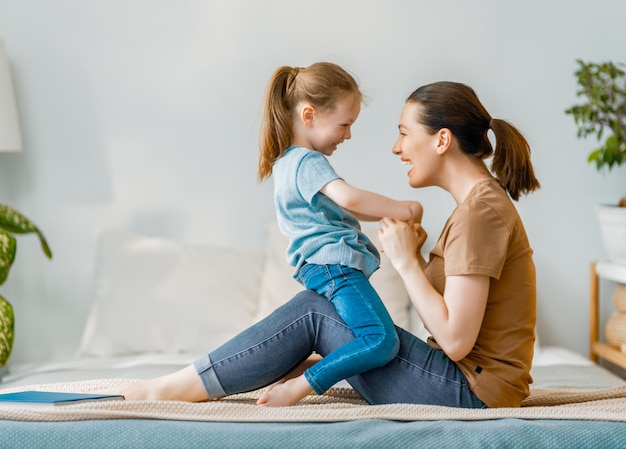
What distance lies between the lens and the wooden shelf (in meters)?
2.89

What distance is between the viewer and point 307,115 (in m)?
1.84

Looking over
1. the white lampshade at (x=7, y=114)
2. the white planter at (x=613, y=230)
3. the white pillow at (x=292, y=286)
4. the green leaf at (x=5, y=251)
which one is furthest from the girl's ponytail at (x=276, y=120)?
the white planter at (x=613, y=230)

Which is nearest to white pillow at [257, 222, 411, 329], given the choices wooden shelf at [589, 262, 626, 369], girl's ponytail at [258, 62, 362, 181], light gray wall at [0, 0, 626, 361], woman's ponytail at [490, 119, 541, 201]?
light gray wall at [0, 0, 626, 361]

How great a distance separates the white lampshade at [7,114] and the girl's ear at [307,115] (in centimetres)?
140

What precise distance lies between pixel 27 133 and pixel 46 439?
2.01 meters

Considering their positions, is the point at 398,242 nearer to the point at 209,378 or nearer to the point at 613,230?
the point at 209,378

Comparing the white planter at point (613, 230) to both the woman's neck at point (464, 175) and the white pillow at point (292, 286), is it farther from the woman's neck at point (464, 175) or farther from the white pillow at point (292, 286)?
the woman's neck at point (464, 175)

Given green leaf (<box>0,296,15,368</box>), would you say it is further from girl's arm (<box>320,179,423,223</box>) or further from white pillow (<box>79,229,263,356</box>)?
girl's arm (<box>320,179,423,223</box>)

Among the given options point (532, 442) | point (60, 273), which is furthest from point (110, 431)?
point (60, 273)

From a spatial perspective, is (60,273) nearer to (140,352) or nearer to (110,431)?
(140,352)

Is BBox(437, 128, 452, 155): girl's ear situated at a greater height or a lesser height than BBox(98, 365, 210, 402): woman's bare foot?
greater

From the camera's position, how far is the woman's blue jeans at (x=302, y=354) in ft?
5.43

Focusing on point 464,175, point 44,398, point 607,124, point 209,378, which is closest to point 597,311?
point 607,124

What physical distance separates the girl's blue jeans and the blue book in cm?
43
